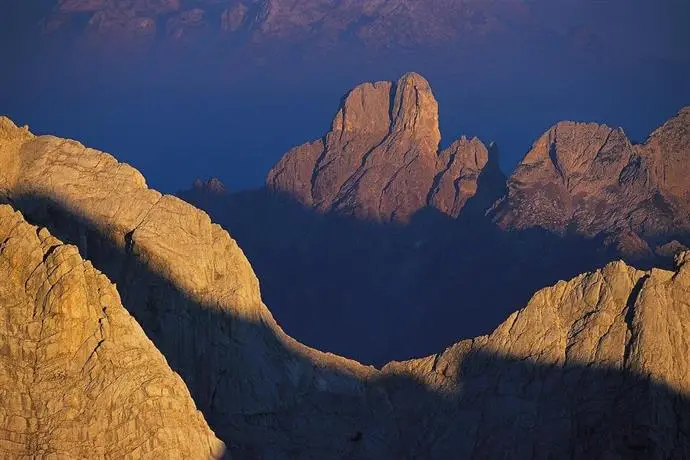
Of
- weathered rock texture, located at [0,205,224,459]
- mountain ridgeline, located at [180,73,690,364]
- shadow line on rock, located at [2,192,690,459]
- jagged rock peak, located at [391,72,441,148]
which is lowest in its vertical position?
weathered rock texture, located at [0,205,224,459]

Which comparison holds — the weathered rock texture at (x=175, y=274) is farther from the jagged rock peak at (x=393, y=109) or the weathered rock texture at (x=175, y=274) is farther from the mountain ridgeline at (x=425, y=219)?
the jagged rock peak at (x=393, y=109)

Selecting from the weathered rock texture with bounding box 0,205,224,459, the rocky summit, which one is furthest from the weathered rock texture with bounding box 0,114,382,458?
the weathered rock texture with bounding box 0,205,224,459

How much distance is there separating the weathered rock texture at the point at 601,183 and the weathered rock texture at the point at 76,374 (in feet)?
250

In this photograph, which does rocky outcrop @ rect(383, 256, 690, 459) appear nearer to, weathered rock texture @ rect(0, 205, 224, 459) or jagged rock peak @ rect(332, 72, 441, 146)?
weathered rock texture @ rect(0, 205, 224, 459)

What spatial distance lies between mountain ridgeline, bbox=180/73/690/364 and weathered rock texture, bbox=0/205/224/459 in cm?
6377

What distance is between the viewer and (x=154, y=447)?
33.3 metres

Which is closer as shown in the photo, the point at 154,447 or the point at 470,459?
the point at 154,447

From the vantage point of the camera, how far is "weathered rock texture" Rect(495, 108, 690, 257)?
354 feet

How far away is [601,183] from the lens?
110 meters

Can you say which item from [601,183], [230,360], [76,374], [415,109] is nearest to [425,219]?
[415,109]

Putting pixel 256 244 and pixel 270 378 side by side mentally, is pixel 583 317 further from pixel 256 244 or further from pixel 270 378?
pixel 256 244

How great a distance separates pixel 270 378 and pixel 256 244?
73747 mm

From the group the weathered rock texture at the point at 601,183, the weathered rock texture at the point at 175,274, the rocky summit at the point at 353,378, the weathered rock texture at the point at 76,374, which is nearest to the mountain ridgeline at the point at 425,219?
the weathered rock texture at the point at 601,183

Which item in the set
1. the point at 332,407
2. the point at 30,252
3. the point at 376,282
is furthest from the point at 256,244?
the point at 30,252
